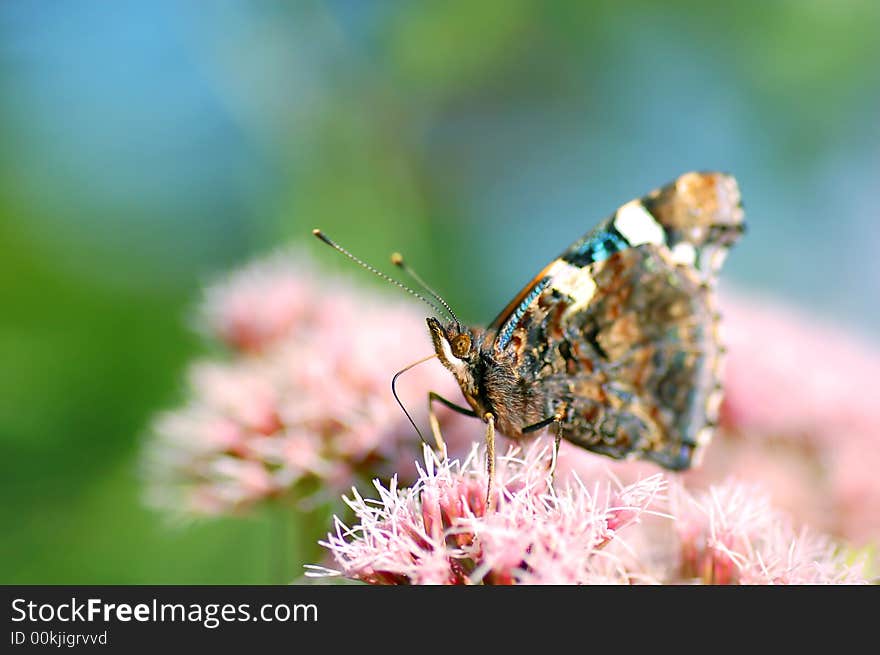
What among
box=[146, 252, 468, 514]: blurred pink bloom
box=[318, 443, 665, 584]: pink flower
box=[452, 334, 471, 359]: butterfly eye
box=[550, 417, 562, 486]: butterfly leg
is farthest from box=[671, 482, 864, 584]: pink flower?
box=[146, 252, 468, 514]: blurred pink bloom

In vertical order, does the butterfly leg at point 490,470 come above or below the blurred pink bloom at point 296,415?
below

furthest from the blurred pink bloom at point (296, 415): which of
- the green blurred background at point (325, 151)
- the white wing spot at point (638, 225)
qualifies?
the white wing spot at point (638, 225)

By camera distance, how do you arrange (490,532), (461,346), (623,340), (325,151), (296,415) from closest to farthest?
(490,532), (461,346), (623,340), (296,415), (325,151)

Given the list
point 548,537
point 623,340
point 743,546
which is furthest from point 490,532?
point 623,340

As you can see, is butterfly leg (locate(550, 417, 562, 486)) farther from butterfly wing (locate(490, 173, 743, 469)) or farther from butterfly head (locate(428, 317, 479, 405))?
butterfly head (locate(428, 317, 479, 405))

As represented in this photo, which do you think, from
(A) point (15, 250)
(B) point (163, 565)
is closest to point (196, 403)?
(B) point (163, 565)

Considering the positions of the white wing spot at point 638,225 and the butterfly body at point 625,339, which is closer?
the butterfly body at point 625,339

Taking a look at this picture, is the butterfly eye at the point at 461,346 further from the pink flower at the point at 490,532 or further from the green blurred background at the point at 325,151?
the green blurred background at the point at 325,151

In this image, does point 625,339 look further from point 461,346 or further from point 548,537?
point 548,537
